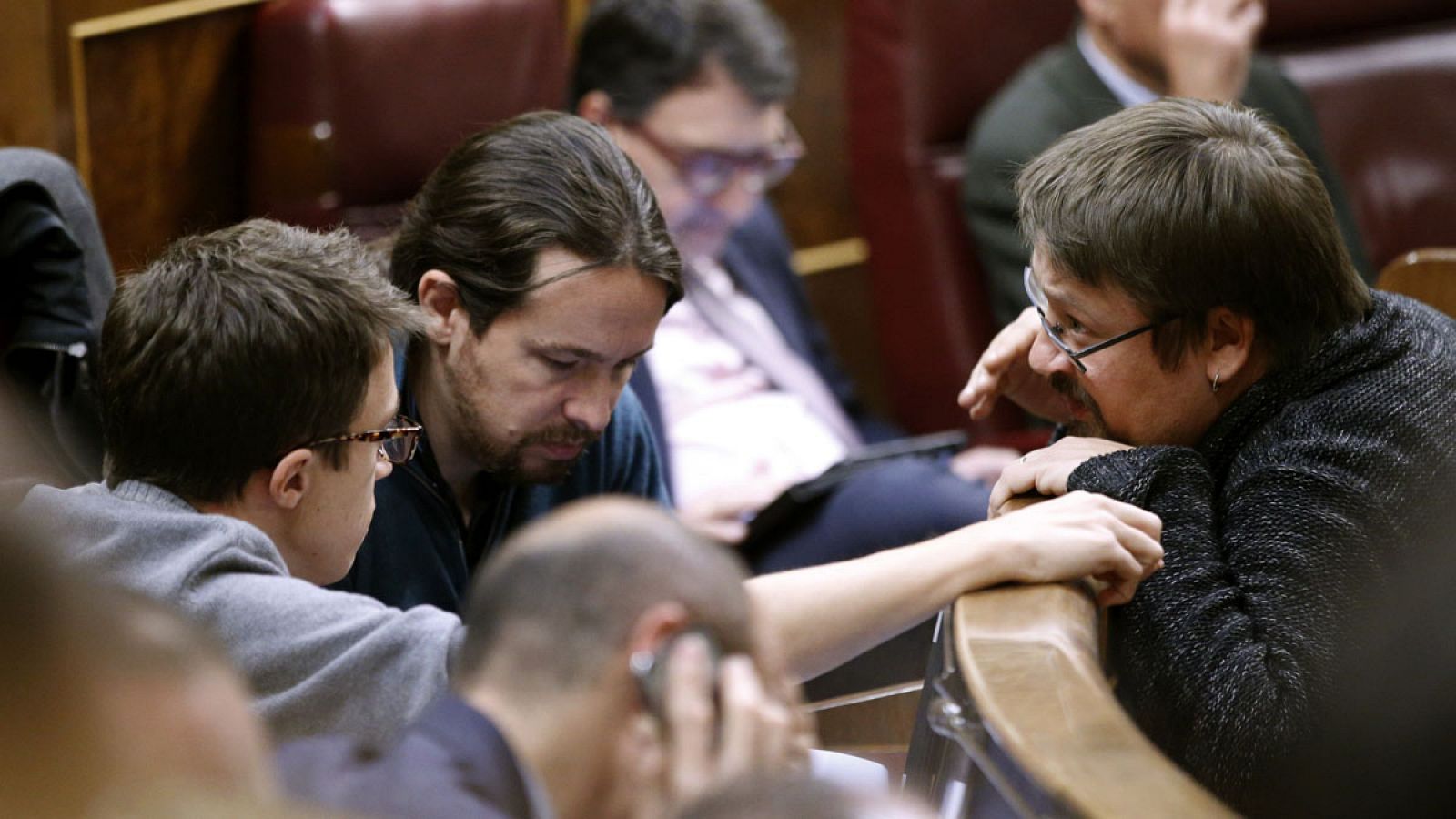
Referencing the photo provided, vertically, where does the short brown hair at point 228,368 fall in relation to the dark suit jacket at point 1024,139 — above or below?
above

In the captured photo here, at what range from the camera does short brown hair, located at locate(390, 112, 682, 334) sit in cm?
145

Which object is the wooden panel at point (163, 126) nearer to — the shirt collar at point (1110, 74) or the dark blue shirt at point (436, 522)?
the dark blue shirt at point (436, 522)

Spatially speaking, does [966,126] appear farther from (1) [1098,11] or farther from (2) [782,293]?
(2) [782,293]

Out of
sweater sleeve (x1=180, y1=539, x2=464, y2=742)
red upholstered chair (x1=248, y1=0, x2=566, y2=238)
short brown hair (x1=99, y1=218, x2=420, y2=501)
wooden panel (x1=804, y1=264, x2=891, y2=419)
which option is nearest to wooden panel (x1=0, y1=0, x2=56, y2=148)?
red upholstered chair (x1=248, y1=0, x2=566, y2=238)

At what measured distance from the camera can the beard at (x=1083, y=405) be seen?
4.43ft

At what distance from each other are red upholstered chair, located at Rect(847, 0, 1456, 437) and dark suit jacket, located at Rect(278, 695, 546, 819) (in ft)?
6.24

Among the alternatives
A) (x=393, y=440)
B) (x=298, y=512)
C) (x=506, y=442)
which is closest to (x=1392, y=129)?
(x=506, y=442)

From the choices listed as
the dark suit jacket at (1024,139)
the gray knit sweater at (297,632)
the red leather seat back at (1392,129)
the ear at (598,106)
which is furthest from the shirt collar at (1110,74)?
the gray knit sweater at (297,632)

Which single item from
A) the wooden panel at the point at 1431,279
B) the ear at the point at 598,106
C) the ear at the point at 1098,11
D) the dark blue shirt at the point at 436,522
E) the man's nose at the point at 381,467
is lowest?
the dark blue shirt at the point at 436,522

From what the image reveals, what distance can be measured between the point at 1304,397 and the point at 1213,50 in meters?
1.36

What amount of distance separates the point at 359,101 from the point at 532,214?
970 millimetres

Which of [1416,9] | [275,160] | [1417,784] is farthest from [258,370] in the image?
[1416,9]

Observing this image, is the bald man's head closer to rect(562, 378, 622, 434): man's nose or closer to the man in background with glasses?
rect(562, 378, 622, 434): man's nose

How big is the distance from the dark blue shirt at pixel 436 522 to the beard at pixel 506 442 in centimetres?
4
